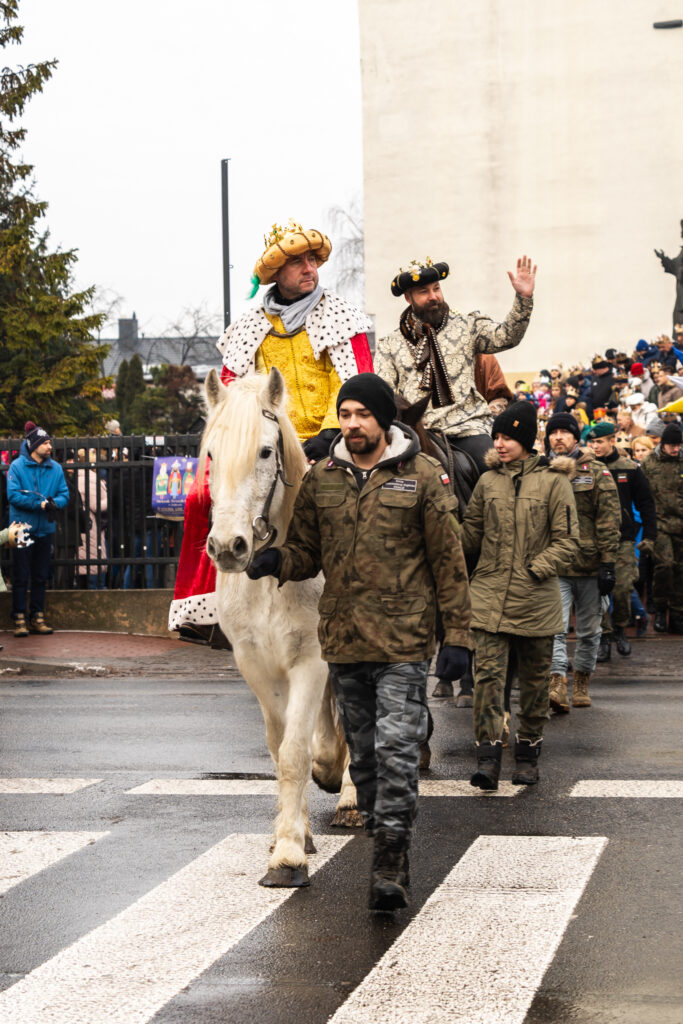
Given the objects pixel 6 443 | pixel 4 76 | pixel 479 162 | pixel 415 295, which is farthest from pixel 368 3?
pixel 415 295

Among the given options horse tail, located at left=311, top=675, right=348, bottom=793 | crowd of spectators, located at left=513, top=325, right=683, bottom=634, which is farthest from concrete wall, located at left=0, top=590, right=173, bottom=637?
horse tail, located at left=311, top=675, right=348, bottom=793

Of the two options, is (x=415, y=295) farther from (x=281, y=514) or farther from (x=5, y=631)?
(x=5, y=631)

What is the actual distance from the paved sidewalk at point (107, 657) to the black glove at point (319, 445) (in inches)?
261

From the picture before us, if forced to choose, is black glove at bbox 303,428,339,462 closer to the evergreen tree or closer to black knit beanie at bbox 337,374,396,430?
black knit beanie at bbox 337,374,396,430

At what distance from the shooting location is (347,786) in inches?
276

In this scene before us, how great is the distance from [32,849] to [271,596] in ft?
5.45

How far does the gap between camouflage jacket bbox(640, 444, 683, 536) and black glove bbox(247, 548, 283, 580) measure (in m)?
9.55

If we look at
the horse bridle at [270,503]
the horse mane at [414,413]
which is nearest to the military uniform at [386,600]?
the horse bridle at [270,503]

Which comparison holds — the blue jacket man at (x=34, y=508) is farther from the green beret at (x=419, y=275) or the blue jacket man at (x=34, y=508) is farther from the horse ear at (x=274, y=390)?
the horse ear at (x=274, y=390)

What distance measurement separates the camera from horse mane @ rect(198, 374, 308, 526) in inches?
230

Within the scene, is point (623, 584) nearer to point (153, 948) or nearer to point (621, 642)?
point (621, 642)

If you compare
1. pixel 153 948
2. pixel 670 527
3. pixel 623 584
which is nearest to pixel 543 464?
pixel 153 948

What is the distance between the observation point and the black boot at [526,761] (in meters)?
7.89

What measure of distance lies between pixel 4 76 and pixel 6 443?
14.1 metres
